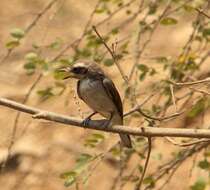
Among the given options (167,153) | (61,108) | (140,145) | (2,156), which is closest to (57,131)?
(61,108)

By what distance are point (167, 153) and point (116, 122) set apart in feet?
9.46

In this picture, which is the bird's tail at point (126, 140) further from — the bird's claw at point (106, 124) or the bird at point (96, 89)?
the bird's claw at point (106, 124)

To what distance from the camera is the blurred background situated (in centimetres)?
414

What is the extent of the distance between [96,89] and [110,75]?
3362mm

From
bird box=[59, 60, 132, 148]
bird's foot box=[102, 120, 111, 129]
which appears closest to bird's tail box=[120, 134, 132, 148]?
bird box=[59, 60, 132, 148]

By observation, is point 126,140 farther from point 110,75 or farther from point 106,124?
point 110,75

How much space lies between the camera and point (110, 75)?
6844 millimetres

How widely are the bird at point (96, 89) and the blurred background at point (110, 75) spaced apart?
1.00 ft

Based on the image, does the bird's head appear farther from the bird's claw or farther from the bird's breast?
the bird's claw

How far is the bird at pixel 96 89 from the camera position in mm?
3441

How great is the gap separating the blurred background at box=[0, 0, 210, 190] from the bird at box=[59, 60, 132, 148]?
305 millimetres

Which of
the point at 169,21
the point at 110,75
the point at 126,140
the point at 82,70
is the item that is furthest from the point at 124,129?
the point at 110,75

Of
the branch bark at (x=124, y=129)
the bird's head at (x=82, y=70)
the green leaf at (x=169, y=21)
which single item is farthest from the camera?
the green leaf at (x=169, y=21)

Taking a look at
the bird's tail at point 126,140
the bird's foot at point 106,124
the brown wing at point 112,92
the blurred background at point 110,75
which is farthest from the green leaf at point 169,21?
the bird's foot at point 106,124
